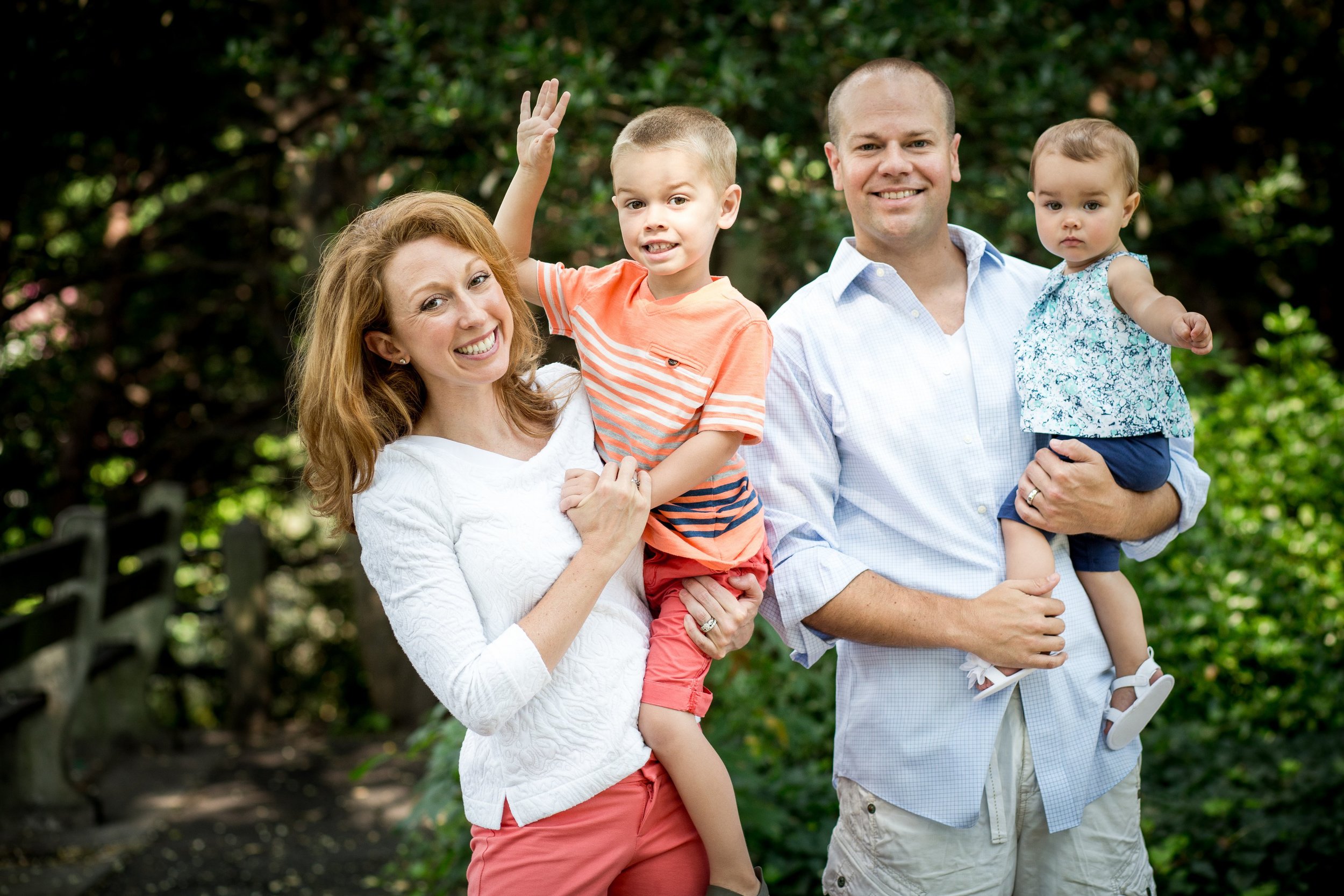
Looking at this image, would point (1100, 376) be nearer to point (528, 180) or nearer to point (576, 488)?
point (576, 488)

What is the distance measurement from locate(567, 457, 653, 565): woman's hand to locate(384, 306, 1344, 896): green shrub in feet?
5.06

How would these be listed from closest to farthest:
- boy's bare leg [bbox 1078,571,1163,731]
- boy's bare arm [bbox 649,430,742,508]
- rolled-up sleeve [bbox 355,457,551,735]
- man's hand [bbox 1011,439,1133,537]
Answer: rolled-up sleeve [bbox 355,457,551,735]
boy's bare arm [bbox 649,430,742,508]
man's hand [bbox 1011,439,1133,537]
boy's bare leg [bbox 1078,571,1163,731]

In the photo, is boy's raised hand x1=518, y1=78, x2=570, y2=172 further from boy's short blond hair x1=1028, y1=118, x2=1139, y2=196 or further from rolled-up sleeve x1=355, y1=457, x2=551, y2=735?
boy's short blond hair x1=1028, y1=118, x2=1139, y2=196

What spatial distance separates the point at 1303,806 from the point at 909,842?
2255 millimetres

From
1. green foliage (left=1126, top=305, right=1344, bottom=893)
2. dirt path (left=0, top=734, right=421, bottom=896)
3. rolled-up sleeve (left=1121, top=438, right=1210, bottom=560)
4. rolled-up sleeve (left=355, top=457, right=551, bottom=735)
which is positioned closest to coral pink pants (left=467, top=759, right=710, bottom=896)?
rolled-up sleeve (left=355, top=457, right=551, bottom=735)

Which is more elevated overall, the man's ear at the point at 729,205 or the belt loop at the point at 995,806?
the man's ear at the point at 729,205

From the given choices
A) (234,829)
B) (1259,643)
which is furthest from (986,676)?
(234,829)

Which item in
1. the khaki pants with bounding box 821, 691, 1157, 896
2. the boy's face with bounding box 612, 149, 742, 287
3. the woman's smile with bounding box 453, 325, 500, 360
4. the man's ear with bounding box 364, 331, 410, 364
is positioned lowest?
the khaki pants with bounding box 821, 691, 1157, 896

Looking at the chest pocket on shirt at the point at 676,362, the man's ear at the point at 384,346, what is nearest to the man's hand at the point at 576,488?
the chest pocket on shirt at the point at 676,362

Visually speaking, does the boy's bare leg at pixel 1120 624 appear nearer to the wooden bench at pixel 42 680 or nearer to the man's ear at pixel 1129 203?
the man's ear at pixel 1129 203

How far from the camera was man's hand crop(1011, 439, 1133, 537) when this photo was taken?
76.3 inches

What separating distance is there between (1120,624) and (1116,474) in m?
0.28

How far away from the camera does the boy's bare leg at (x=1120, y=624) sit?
2.04 meters

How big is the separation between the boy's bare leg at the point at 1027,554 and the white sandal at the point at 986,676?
0.02m
